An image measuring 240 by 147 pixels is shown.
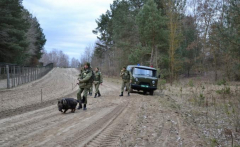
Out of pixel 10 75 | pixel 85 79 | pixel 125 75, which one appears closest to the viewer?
pixel 85 79

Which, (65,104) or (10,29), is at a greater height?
(10,29)

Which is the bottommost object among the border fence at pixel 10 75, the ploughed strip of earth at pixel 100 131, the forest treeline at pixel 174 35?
the ploughed strip of earth at pixel 100 131

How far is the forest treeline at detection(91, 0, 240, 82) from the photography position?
664 inches

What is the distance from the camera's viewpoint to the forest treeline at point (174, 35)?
55.4 feet

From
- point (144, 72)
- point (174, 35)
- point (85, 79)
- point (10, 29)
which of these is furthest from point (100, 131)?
point (10, 29)

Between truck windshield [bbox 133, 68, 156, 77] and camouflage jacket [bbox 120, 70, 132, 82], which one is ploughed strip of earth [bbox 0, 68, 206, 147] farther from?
truck windshield [bbox 133, 68, 156, 77]

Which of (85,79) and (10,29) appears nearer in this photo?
(85,79)

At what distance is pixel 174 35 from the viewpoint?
25641 mm

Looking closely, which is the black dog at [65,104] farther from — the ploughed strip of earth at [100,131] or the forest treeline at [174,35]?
the forest treeline at [174,35]

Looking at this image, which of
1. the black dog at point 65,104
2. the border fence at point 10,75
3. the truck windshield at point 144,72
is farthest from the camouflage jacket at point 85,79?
the border fence at point 10,75

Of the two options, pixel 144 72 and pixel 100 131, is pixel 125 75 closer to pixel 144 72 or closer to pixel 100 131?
pixel 144 72

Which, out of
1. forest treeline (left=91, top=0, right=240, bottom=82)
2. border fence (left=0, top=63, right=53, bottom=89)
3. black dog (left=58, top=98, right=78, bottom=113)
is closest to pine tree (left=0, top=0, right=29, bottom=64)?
border fence (left=0, top=63, right=53, bottom=89)

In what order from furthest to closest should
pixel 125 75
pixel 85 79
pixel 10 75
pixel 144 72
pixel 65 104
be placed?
1. pixel 10 75
2. pixel 144 72
3. pixel 125 75
4. pixel 85 79
5. pixel 65 104

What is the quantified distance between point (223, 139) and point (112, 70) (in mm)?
45053
